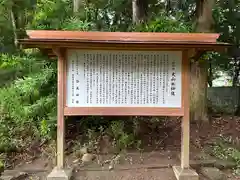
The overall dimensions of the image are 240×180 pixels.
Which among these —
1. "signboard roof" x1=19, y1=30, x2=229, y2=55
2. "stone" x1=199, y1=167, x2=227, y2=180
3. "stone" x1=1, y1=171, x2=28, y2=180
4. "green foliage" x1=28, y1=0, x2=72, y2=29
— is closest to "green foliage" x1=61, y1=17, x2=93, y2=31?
"green foliage" x1=28, y1=0, x2=72, y2=29

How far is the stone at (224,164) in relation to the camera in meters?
5.34

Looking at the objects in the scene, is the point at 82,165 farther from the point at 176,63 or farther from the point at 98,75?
the point at 176,63

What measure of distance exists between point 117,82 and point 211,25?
3123mm

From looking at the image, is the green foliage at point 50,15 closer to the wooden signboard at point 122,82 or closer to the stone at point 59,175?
the wooden signboard at point 122,82

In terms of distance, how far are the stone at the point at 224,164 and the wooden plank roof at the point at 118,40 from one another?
7.07 feet

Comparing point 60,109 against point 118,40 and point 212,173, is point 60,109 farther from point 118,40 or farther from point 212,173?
point 212,173

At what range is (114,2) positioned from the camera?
8.69 metres

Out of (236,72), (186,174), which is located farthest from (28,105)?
(236,72)

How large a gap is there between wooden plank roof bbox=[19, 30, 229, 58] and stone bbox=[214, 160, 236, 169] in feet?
7.07

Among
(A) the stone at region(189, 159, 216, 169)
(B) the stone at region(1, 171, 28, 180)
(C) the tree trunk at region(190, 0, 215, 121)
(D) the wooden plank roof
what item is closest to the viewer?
(D) the wooden plank roof

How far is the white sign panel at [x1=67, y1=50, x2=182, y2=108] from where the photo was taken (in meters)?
4.62

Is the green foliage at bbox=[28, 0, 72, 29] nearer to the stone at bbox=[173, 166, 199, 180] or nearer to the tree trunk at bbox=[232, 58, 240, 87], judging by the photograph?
the stone at bbox=[173, 166, 199, 180]

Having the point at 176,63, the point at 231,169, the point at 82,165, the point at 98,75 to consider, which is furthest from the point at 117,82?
the point at 231,169

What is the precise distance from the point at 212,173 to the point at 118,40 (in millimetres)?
2601
